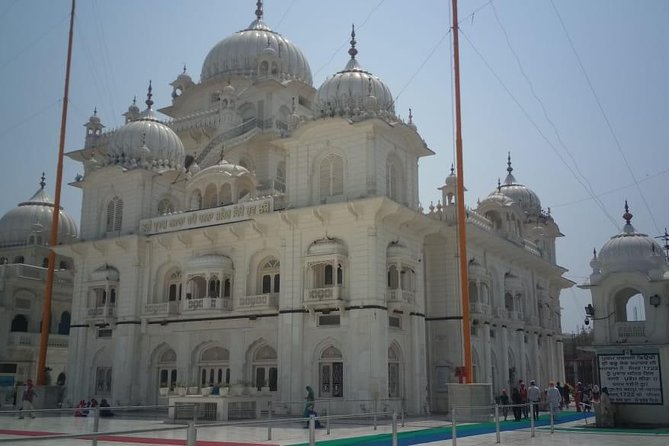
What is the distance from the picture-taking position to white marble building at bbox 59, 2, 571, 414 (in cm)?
2645

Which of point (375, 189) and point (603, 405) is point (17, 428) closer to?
point (375, 189)

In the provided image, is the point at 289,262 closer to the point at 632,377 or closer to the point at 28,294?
the point at 632,377

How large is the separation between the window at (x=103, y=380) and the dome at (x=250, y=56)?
19087mm

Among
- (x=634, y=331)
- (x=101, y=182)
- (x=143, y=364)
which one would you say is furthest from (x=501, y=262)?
(x=101, y=182)

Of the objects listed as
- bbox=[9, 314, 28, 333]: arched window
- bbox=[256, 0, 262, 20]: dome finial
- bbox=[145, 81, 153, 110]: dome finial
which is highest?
bbox=[256, 0, 262, 20]: dome finial

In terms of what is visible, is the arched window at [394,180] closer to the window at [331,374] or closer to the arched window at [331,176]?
the arched window at [331,176]

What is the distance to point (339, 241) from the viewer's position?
88.3 feet

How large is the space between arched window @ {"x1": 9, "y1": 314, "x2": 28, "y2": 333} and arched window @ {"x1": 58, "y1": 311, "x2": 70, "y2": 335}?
2.34 metres

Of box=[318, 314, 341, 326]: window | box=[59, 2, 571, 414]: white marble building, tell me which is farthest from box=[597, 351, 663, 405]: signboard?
box=[318, 314, 341, 326]: window

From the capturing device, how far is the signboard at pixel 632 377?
66.2 feet

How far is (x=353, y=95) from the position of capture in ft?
93.5

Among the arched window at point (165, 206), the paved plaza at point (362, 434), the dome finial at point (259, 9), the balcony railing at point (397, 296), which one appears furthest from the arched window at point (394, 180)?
the dome finial at point (259, 9)

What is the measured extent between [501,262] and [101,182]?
21.3 m

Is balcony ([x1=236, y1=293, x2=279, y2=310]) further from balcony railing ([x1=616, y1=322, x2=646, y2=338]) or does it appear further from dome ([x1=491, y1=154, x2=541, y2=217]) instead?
dome ([x1=491, y1=154, x2=541, y2=217])
